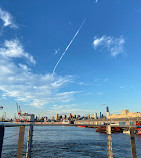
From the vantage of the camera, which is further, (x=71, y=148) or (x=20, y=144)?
(x=71, y=148)

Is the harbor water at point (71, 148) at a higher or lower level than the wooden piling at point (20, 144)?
lower

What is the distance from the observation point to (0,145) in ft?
10.4

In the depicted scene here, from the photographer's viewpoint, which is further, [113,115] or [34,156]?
[113,115]

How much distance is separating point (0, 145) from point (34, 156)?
2857 cm

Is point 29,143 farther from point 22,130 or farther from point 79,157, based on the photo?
point 79,157

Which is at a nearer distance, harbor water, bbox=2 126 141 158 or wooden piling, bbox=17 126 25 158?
wooden piling, bbox=17 126 25 158

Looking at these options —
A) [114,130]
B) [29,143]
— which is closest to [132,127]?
[29,143]

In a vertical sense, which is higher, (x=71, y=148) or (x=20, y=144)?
(x=20, y=144)

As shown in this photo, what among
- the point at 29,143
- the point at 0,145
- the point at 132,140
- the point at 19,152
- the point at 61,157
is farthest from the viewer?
the point at 61,157

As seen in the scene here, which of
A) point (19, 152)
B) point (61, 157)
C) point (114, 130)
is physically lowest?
point (114, 130)

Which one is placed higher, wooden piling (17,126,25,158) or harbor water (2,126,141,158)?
wooden piling (17,126,25,158)

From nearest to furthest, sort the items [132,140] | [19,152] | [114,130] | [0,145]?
[0,145] < [19,152] < [132,140] < [114,130]

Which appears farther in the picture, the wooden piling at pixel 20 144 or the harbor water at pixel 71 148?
the harbor water at pixel 71 148

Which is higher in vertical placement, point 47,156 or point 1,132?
point 1,132
